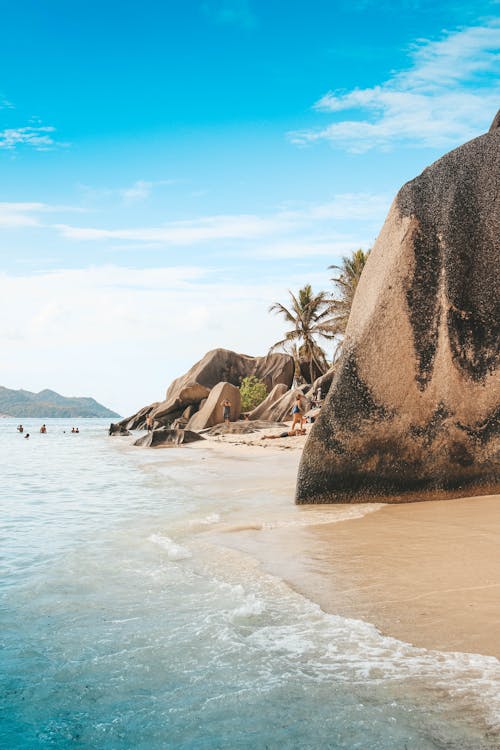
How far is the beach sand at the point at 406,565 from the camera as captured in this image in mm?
2906

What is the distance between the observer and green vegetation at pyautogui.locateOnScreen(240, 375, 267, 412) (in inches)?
1368

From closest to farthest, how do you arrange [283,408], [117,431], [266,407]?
[283,408]
[266,407]
[117,431]

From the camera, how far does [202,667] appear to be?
2.59 m

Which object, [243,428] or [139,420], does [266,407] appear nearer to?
[243,428]

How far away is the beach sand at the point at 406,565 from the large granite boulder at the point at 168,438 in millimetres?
15764

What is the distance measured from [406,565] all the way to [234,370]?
3501 centimetres

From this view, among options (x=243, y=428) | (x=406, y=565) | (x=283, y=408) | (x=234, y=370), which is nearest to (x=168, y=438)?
(x=243, y=428)

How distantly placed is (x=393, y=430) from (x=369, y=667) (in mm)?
3814

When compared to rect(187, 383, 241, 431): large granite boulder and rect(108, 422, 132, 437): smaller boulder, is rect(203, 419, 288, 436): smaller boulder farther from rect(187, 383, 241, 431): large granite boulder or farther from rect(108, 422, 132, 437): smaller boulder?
rect(108, 422, 132, 437): smaller boulder

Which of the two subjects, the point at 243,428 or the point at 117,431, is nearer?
the point at 243,428

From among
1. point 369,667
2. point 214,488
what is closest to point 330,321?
point 214,488

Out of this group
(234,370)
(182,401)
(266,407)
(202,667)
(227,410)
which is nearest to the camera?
(202,667)

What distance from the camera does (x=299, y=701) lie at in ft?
7.39

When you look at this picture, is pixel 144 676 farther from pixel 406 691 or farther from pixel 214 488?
pixel 214 488
